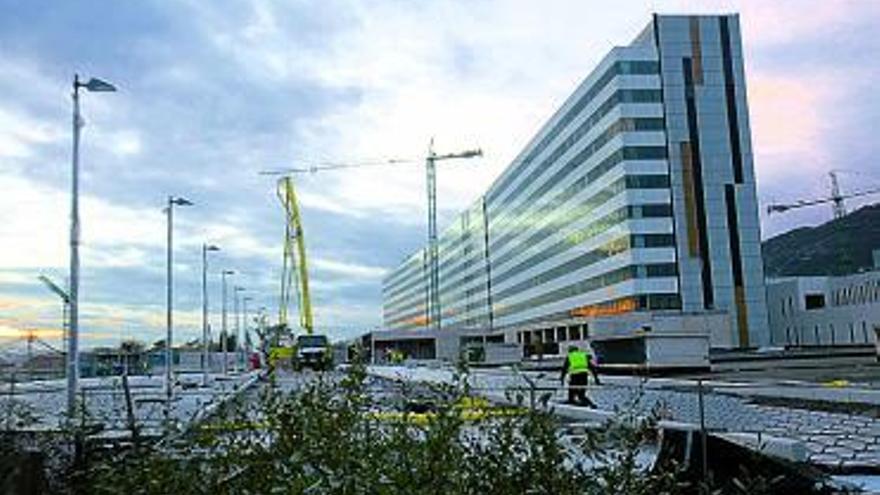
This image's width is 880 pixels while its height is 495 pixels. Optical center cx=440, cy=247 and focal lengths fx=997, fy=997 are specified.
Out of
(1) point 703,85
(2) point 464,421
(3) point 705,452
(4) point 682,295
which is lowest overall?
(3) point 705,452

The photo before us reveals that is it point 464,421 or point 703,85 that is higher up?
point 703,85

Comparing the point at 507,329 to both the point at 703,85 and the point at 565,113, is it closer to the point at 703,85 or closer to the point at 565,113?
the point at 565,113

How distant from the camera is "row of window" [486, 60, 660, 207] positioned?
96250 mm

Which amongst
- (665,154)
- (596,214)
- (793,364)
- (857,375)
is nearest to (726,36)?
(665,154)

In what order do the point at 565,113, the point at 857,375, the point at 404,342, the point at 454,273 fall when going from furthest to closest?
1. the point at 454,273
2. the point at 404,342
3. the point at 565,113
4. the point at 857,375

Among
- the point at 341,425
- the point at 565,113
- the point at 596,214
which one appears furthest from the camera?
the point at 565,113

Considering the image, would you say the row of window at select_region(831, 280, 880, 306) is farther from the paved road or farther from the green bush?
the green bush

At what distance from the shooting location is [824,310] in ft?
315

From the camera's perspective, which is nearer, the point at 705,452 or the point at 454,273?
the point at 705,452

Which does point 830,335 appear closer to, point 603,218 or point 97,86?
point 603,218

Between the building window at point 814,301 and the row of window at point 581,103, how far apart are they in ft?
94.8

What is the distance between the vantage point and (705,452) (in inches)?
362

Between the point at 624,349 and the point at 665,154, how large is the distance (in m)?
48.8

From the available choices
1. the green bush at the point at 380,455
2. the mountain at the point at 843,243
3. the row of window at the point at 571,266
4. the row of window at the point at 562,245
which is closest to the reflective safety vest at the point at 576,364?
the green bush at the point at 380,455
